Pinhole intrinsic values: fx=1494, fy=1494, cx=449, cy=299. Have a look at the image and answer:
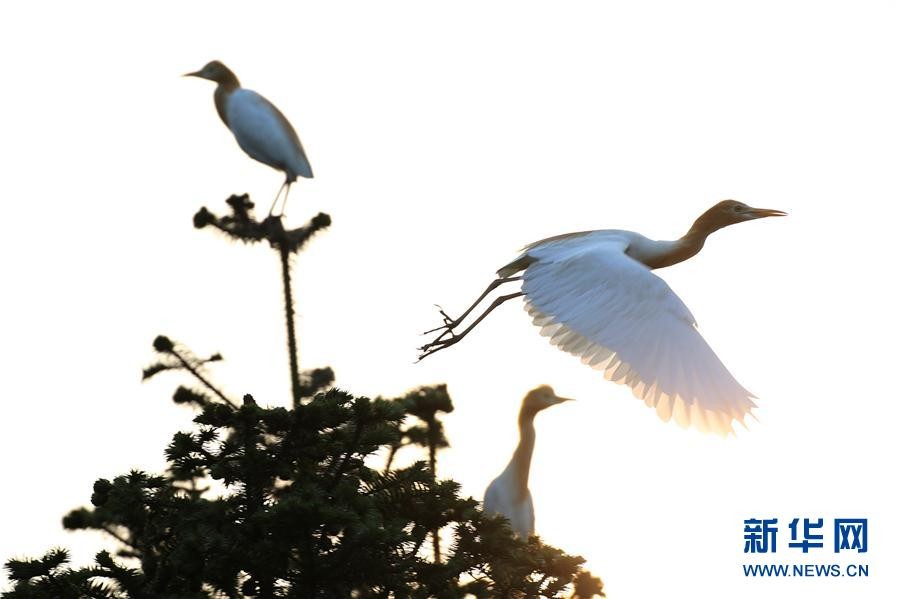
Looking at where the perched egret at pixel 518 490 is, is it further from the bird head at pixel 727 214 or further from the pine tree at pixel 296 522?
the pine tree at pixel 296 522

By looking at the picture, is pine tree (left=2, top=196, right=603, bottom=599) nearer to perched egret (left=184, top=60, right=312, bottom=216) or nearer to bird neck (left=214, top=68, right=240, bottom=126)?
perched egret (left=184, top=60, right=312, bottom=216)

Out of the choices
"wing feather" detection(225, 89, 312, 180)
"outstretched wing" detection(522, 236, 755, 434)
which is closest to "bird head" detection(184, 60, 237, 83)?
"wing feather" detection(225, 89, 312, 180)

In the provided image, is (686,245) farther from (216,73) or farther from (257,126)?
(216,73)

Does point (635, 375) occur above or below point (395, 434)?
above

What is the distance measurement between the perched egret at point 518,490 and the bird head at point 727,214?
2.32 meters

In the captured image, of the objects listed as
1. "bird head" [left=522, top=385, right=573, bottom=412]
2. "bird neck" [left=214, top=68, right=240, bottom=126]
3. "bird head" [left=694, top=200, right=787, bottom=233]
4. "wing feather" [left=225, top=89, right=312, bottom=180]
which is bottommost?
"bird head" [left=522, top=385, right=573, bottom=412]

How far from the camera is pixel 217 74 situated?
14.9 metres

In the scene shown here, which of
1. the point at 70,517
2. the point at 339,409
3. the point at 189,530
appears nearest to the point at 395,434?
the point at 339,409

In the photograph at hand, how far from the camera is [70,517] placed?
8641mm

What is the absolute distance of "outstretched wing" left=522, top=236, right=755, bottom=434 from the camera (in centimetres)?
785

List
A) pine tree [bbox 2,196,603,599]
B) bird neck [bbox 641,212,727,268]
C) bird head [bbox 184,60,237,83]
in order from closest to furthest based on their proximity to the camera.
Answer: pine tree [bbox 2,196,603,599] → bird neck [bbox 641,212,727,268] → bird head [bbox 184,60,237,83]

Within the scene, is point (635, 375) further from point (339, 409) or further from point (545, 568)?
point (339, 409)

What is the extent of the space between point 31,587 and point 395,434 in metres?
1.68

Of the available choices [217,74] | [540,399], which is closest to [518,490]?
[540,399]
